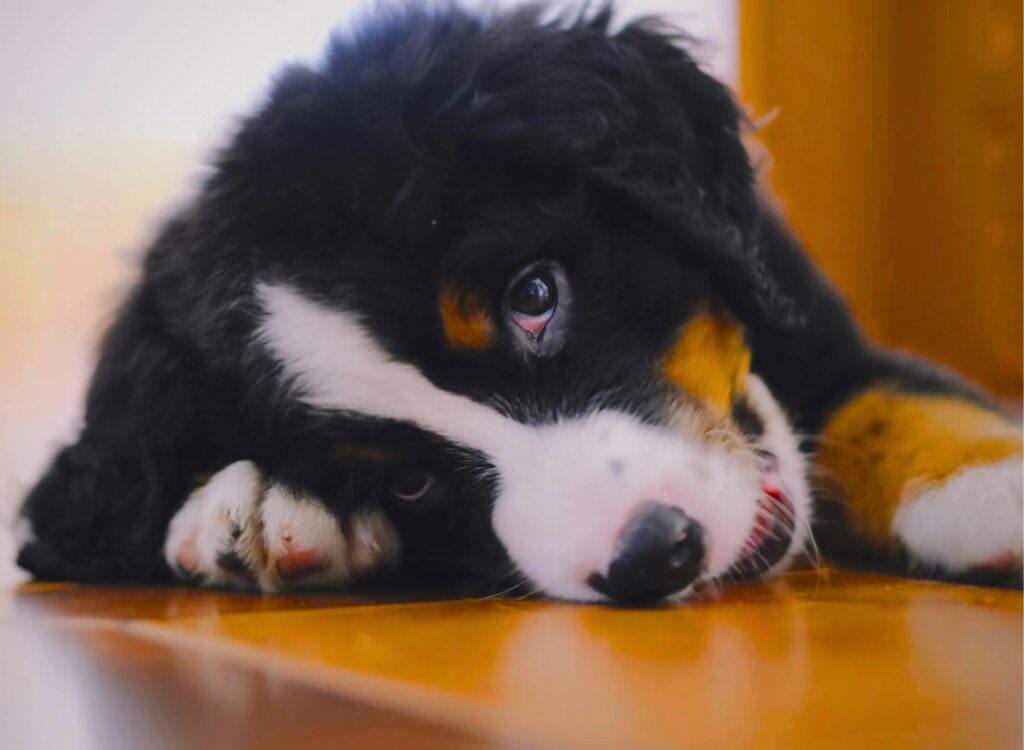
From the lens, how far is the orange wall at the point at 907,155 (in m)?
1.75

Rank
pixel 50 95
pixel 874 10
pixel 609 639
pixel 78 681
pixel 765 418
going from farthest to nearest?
pixel 874 10 < pixel 765 418 < pixel 50 95 < pixel 609 639 < pixel 78 681

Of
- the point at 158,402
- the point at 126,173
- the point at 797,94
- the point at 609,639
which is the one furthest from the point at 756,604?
the point at 797,94

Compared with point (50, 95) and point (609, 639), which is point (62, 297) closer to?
point (50, 95)

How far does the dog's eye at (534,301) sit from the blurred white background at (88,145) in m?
0.38

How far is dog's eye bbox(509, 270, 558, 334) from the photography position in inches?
46.9

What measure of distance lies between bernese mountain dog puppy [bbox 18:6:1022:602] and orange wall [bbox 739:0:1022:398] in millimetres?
382

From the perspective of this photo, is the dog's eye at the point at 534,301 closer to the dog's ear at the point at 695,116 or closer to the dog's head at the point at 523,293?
the dog's head at the point at 523,293

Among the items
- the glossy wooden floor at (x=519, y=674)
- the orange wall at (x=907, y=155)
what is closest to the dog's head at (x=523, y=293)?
the glossy wooden floor at (x=519, y=674)

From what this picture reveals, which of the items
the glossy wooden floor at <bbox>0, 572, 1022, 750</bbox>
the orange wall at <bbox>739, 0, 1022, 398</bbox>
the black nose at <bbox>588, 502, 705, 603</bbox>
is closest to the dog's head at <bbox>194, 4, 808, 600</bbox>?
the black nose at <bbox>588, 502, 705, 603</bbox>

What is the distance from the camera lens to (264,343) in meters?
1.23

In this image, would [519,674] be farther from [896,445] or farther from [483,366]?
[896,445]

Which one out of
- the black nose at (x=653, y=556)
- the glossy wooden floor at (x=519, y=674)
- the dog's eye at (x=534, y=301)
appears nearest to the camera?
the glossy wooden floor at (x=519, y=674)

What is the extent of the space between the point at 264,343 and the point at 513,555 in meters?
0.37

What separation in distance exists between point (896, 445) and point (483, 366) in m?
0.62
